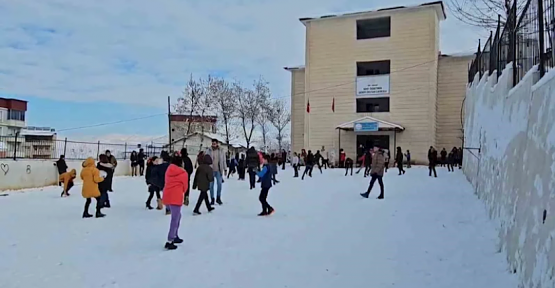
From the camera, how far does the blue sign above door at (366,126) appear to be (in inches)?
1383

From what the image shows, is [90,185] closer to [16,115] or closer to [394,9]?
[394,9]

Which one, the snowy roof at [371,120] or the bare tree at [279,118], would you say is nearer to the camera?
the snowy roof at [371,120]

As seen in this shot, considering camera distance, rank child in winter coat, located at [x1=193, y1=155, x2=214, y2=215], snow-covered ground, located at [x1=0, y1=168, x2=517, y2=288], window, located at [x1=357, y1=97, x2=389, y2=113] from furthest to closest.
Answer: window, located at [x1=357, y1=97, x2=389, y2=113] → child in winter coat, located at [x1=193, y1=155, x2=214, y2=215] → snow-covered ground, located at [x1=0, y1=168, x2=517, y2=288]

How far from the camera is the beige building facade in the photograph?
35.1 meters

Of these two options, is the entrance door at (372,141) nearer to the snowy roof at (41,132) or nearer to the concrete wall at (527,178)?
the snowy roof at (41,132)

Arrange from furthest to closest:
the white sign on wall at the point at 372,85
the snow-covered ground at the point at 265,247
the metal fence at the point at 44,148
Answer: the white sign on wall at the point at 372,85, the metal fence at the point at 44,148, the snow-covered ground at the point at 265,247

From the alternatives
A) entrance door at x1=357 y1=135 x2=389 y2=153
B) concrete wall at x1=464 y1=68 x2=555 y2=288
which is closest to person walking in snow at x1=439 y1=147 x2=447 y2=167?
entrance door at x1=357 y1=135 x2=389 y2=153

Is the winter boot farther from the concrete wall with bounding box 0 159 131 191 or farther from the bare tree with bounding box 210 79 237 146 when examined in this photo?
the bare tree with bounding box 210 79 237 146

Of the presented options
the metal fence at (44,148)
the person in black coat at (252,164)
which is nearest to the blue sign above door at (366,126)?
the metal fence at (44,148)

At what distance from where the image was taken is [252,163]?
1800cm

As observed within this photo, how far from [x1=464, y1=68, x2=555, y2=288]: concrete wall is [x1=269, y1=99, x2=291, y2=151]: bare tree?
4801 cm

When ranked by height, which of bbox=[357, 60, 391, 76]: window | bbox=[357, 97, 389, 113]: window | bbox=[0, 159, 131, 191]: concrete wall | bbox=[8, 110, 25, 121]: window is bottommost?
bbox=[0, 159, 131, 191]: concrete wall

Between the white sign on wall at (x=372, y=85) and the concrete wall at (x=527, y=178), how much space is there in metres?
27.9

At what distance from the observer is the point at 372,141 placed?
3691 cm
